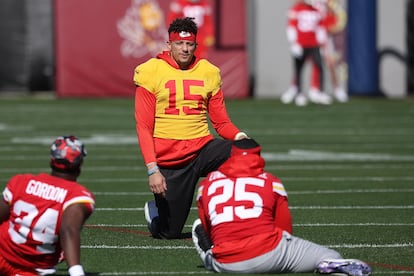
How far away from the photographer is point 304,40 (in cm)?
2236

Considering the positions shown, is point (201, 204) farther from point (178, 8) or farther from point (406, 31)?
point (406, 31)

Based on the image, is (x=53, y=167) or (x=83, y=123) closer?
(x=53, y=167)

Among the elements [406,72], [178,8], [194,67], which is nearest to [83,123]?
[178,8]

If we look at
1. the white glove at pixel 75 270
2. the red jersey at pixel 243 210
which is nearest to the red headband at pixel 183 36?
the red jersey at pixel 243 210

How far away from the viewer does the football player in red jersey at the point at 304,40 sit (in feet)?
73.3

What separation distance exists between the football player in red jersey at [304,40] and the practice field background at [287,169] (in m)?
0.52

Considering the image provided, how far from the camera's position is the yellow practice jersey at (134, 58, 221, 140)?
8.45m

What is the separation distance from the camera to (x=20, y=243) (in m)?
6.35

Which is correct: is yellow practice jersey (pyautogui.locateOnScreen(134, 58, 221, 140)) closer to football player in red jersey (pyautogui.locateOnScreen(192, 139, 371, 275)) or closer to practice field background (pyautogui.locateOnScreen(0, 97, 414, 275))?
practice field background (pyautogui.locateOnScreen(0, 97, 414, 275))

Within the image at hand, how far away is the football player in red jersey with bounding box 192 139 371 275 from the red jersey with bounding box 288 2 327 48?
51.3ft

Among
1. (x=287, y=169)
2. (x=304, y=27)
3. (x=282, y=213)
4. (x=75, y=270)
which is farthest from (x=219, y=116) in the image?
(x=304, y=27)

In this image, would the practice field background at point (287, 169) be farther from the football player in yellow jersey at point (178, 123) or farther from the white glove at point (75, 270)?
the white glove at point (75, 270)

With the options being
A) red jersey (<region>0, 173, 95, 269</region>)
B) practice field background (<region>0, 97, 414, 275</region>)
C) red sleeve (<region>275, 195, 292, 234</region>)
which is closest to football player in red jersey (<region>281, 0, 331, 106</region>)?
practice field background (<region>0, 97, 414, 275</region>)

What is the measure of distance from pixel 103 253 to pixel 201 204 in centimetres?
115
